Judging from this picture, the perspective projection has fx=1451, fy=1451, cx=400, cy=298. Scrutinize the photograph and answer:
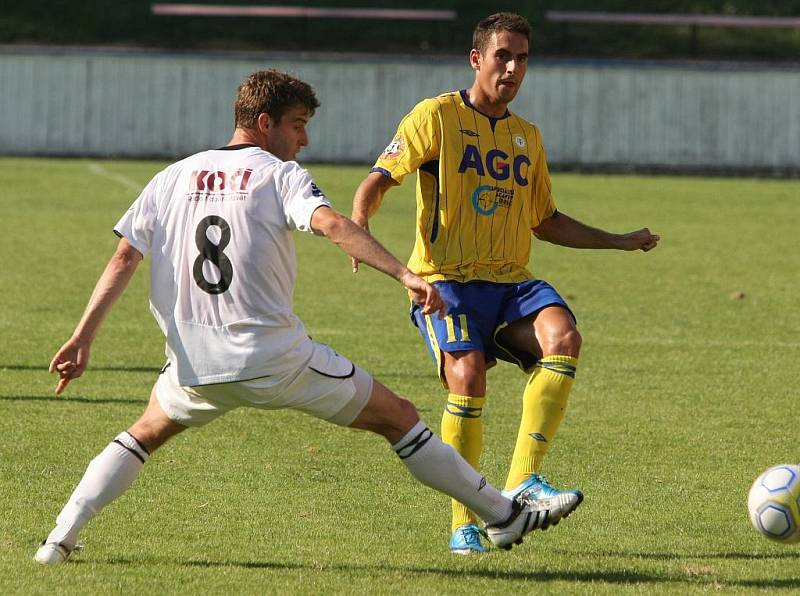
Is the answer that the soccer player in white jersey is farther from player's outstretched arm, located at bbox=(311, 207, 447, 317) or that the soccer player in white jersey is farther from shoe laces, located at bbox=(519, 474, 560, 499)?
shoe laces, located at bbox=(519, 474, 560, 499)

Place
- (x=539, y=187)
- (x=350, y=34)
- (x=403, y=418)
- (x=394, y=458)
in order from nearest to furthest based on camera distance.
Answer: (x=403, y=418) → (x=539, y=187) → (x=394, y=458) → (x=350, y=34)

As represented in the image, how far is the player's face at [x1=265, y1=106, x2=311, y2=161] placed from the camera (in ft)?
16.6

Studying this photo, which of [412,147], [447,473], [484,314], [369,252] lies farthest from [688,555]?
[412,147]

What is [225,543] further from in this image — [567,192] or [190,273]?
[567,192]

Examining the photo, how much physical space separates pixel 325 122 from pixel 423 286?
30582mm

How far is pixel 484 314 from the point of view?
19.5 feet

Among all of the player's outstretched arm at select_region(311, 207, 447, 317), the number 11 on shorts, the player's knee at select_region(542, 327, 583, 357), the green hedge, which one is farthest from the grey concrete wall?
the player's outstretched arm at select_region(311, 207, 447, 317)

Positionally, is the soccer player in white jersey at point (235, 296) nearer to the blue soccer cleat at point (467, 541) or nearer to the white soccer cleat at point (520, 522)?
the white soccer cleat at point (520, 522)

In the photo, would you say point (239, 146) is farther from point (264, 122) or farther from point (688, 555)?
point (688, 555)

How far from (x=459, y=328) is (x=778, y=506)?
1448mm

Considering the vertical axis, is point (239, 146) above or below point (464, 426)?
above

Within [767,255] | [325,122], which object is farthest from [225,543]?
[325,122]

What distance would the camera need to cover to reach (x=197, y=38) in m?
40.8

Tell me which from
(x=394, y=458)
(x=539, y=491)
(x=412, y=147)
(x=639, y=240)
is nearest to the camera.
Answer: (x=539, y=491)
